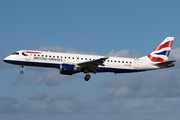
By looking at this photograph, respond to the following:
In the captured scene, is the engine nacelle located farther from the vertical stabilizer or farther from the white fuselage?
the vertical stabilizer

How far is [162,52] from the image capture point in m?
51.2

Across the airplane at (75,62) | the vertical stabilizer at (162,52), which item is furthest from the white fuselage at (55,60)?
the vertical stabilizer at (162,52)

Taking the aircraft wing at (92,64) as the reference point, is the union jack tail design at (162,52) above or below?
above

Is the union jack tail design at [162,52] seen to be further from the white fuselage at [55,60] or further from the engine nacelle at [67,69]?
the engine nacelle at [67,69]

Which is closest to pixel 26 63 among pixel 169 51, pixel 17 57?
pixel 17 57

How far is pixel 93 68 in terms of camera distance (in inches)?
1816

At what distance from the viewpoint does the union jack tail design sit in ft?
166

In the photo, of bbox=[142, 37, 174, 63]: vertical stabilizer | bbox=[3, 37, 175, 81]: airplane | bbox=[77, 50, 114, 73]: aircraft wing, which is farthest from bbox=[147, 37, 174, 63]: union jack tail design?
bbox=[77, 50, 114, 73]: aircraft wing

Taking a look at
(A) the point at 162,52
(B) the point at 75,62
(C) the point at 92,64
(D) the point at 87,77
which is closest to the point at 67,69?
(B) the point at 75,62

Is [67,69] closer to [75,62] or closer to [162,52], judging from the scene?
[75,62]

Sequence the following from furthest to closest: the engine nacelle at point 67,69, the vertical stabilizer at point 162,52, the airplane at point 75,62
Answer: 1. the vertical stabilizer at point 162,52
2. the airplane at point 75,62
3. the engine nacelle at point 67,69

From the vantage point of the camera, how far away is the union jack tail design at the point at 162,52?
50.6 meters

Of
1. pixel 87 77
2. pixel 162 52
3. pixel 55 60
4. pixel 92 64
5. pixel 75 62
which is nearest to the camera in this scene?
pixel 92 64

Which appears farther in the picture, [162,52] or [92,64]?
[162,52]
